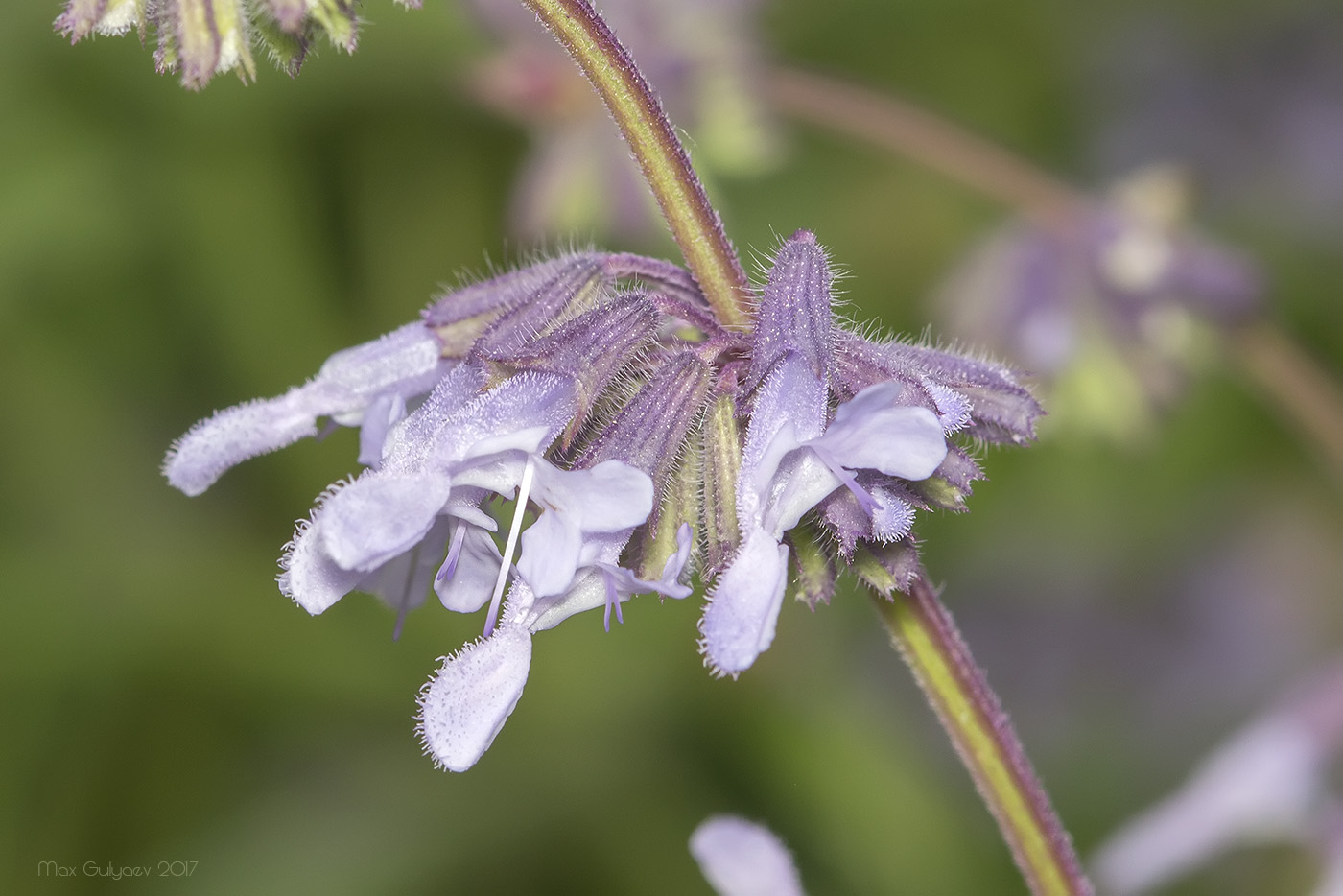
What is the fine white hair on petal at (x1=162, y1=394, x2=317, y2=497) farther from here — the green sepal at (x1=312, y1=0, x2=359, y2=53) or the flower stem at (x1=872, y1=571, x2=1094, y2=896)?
the flower stem at (x1=872, y1=571, x2=1094, y2=896)

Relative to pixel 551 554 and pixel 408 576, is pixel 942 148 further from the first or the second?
pixel 551 554

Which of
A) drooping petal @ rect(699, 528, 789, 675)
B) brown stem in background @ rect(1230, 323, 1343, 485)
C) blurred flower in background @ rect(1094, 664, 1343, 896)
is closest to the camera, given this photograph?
drooping petal @ rect(699, 528, 789, 675)

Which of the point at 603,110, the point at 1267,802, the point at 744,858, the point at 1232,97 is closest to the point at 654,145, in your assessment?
the point at 744,858

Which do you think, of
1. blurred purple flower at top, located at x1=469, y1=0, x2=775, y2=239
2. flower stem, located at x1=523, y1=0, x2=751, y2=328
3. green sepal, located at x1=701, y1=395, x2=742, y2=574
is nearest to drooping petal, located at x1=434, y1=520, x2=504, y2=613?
green sepal, located at x1=701, y1=395, x2=742, y2=574

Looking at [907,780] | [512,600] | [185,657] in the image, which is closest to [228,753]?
[185,657]

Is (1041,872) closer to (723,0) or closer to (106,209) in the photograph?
(723,0)

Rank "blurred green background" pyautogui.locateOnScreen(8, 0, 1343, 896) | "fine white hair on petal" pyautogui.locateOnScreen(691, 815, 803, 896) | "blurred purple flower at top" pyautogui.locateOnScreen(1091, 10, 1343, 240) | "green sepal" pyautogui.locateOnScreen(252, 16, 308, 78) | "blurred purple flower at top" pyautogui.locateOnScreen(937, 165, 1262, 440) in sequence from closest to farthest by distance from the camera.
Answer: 1. "green sepal" pyautogui.locateOnScreen(252, 16, 308, 78)
2. "fine white hair on petal" pyautogui.locateOnScreen(691, 815, 803, 896)
3. "blurred purple flower at top" pyautogui.locateOnScreen(937, 165, 1262, 440)
4. "blurred green background" pyautogui.locateOnScreen(8, 0, 1343, 896)
5. "blurred purple flower at top" pyautogui.locateOnScreen(1091, 10, 1343, 240)

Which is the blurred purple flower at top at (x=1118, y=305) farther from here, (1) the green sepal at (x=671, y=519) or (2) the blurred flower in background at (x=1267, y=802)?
(1) the green sepal at (x=671, y=519)

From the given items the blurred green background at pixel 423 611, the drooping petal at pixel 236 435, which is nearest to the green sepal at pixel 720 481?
the drooping petal at pixel 236 435
